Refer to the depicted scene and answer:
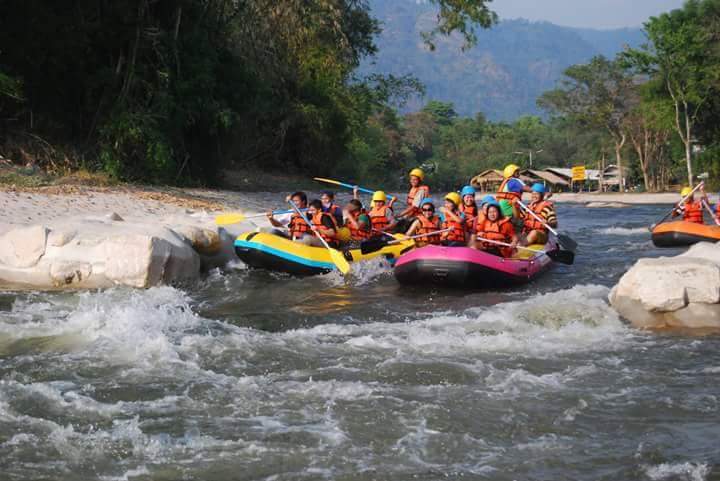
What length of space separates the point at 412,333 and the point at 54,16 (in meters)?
11.5

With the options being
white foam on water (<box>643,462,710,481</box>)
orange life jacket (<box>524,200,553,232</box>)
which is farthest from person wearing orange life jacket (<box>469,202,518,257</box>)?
white foam on water (<box>643,462,710,481</box>)

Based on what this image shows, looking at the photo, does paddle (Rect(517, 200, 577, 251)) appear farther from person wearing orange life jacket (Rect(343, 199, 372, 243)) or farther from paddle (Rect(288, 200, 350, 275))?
paddle (Rect(288, 200, 350, 275))

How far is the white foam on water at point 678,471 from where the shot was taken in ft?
14.6

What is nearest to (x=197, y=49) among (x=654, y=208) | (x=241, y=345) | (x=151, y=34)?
(x=151, y=34)

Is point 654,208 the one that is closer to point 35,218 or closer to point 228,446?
point 35,218

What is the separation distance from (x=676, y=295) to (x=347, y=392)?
11.5 feet

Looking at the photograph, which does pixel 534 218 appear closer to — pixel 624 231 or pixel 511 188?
pixel 511 188

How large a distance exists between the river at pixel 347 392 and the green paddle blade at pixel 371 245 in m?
2.39

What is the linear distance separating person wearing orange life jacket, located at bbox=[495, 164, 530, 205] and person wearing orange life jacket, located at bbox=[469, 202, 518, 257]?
198cm

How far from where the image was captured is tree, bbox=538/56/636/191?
47.9 metres

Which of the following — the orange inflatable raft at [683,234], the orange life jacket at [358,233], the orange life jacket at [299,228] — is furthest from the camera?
the orange inflatable raft at [683,234]

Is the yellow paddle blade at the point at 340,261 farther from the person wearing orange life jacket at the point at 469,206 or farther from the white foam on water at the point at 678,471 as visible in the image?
the white foam on water at the point at 678,471

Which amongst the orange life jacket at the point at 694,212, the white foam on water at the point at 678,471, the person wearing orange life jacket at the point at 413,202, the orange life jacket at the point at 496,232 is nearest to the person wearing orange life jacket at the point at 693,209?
the orange life jacket at the point at 694,212

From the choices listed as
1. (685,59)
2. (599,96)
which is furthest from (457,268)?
(599,96)
